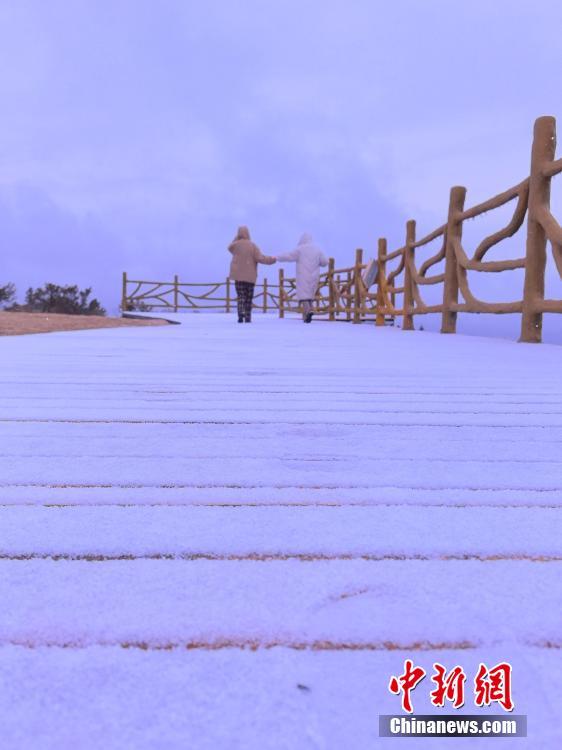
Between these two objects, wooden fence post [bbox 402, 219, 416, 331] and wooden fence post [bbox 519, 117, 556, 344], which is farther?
wooden fence post [bbox 402, 219, 416, 331]

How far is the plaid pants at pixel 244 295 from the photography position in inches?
386

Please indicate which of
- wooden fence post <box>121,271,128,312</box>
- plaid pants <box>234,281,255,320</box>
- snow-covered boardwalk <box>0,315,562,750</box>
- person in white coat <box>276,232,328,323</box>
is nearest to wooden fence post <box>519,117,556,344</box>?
snow-covered boardwalk <box>0,315,562,750</box>

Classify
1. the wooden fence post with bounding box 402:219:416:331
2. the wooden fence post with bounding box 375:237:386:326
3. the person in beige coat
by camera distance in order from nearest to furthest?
the wooden fence post with bounding box 402:219:416:331, the person in beige coat, the wooden fence post with bounding box 375:237:386:326

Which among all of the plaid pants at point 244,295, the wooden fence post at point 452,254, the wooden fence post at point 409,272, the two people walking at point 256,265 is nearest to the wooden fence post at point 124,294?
the two people walking at point 256,265

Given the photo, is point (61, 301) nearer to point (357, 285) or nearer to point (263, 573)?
point (357, 285)

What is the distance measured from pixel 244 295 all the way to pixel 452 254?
161 inches

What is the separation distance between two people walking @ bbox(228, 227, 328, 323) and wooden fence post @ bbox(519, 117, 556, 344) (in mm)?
5163

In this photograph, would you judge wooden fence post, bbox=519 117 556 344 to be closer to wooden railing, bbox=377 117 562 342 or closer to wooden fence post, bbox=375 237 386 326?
wooden railing, bbox=377 117 562 342

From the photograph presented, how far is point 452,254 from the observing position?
21.8ft

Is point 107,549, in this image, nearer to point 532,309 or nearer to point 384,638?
point 384,638

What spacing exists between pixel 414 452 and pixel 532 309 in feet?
13.0

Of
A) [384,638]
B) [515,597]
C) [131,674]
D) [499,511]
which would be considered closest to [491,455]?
[499,511]

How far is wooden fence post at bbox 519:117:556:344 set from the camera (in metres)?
4.79

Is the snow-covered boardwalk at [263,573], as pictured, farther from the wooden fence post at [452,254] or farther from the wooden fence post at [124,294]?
the wooden fence post at [124,294]
